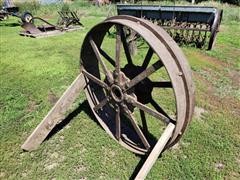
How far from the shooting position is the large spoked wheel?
250 centimetres

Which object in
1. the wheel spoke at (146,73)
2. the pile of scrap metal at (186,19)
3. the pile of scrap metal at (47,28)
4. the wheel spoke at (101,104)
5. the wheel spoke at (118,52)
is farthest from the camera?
the pile of scrap metal at (47,28)

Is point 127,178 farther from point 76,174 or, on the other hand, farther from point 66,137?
point 66,137

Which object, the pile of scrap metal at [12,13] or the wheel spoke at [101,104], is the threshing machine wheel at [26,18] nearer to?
the pile of scrap metal at [12,13]

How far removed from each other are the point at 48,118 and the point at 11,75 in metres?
3.23

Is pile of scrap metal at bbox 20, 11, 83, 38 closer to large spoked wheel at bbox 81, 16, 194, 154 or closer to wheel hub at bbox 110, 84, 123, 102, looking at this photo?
large spoked wheel at bbox 81, 16, 194, 154

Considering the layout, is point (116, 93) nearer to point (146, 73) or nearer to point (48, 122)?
point (146, 73)

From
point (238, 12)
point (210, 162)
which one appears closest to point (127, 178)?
point (210, 162)

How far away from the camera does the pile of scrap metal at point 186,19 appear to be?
789 centimetres

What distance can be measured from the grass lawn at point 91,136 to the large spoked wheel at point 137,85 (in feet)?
1.09

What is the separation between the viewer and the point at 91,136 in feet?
12.4

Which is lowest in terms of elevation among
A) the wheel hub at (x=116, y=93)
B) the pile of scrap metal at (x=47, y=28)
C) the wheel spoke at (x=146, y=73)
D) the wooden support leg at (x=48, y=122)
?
the pile of scrap metal at (x=47, y=28)

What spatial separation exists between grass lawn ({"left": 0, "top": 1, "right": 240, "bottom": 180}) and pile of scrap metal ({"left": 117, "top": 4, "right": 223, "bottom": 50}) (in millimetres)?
1691

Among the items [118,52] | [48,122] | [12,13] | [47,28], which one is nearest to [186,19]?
[47,28]

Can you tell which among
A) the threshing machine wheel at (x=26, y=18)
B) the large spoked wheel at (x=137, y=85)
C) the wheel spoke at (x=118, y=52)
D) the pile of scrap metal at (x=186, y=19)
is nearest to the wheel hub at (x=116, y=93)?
the large spoked wheel at (x=137, y=85)
